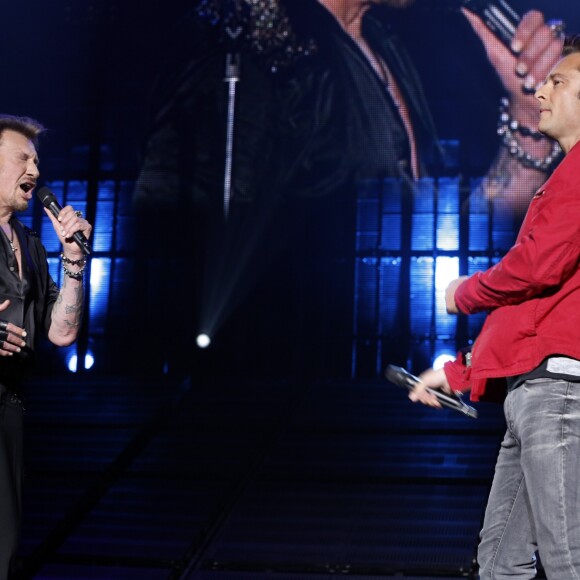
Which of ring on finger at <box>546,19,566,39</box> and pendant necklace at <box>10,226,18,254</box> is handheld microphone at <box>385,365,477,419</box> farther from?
ring on finger at <box>546,19,566,39</box>

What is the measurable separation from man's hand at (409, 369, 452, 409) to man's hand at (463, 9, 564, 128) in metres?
3.73

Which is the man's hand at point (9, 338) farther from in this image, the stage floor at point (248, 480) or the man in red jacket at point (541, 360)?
the stage floor at point (248, 480)

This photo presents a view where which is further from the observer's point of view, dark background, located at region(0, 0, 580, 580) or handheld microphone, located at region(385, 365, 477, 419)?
dark background, located at region(0, 0, 580, 580)

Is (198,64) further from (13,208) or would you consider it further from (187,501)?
(13,208)

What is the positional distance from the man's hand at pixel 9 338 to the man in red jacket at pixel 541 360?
889mm

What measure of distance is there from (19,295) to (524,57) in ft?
13.1

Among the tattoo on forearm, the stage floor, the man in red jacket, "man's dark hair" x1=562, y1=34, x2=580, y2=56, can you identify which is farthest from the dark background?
"man's dark hair" x1=562, y1=34, x2=580, y2=56

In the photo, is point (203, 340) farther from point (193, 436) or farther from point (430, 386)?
point (430, 386)

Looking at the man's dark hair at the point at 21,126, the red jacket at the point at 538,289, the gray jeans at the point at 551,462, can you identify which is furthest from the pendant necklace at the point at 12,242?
the gray jeans at the point at 551,462

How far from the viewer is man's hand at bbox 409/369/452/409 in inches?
80.4

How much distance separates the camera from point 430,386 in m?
2.07

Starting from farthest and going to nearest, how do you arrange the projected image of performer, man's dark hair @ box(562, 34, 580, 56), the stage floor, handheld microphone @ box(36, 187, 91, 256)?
the projected image of performer
the stage floor
handheld microphone @ box(36, 187, 91, 256)
man's dark hair @ box(562, 34, 580, 56)

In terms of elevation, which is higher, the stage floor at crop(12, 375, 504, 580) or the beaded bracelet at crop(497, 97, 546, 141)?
the beaded bracelet at crop(497, 97, 546, 141)

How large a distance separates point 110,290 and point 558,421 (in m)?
4.47
